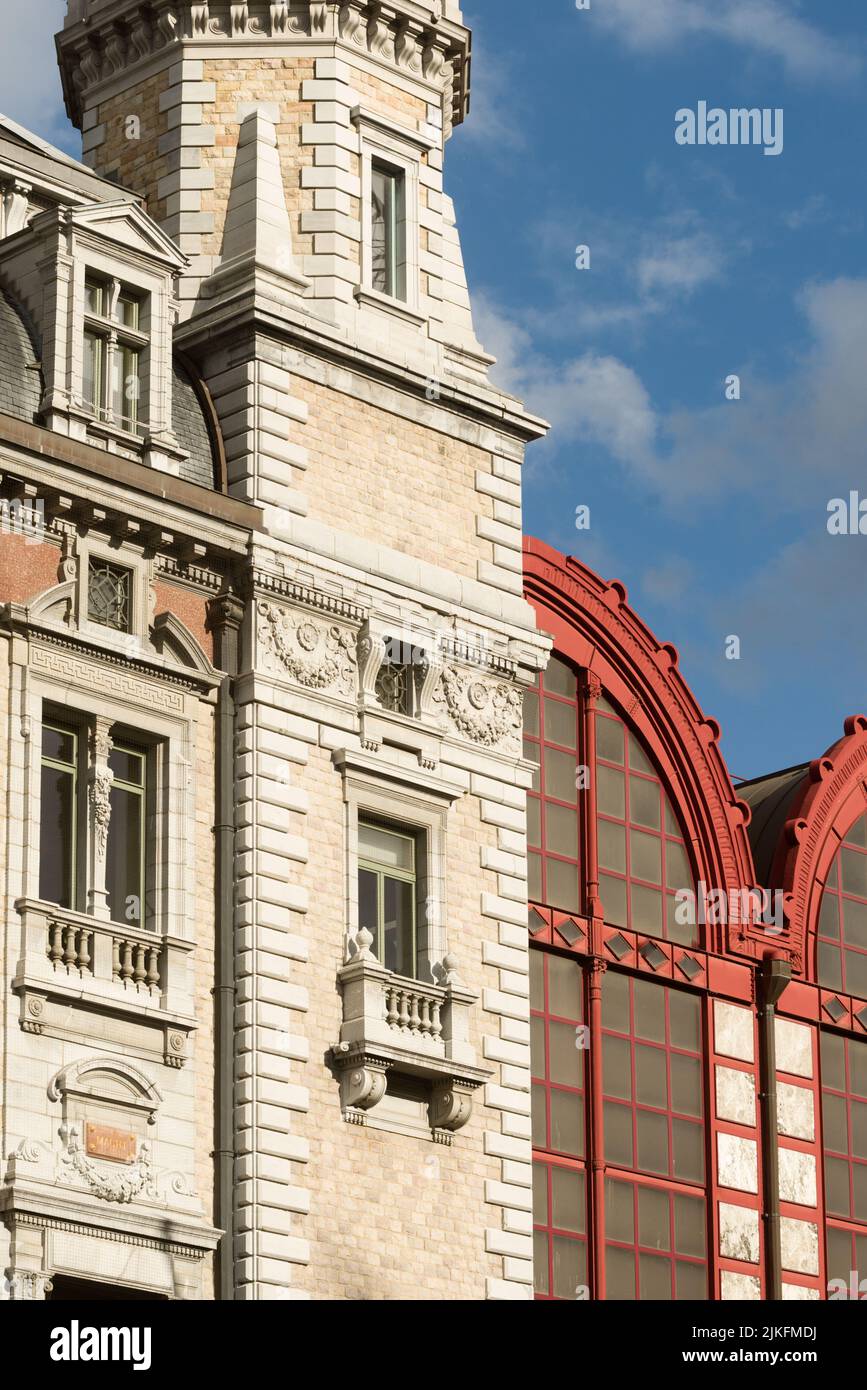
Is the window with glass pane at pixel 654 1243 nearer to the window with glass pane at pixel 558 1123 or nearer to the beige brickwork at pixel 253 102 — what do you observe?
the window with glass pane at pixel 558 1123

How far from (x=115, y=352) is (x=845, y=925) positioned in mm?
20780

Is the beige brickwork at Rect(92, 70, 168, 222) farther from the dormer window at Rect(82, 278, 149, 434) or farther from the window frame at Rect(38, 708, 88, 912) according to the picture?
the window frame at Rect(38, 708, 88, 912)

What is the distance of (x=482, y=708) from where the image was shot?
47.3m

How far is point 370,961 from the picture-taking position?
4353 cm

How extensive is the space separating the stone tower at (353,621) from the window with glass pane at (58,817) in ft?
8.30

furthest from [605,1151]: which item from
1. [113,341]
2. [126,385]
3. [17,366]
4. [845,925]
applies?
[17,366]

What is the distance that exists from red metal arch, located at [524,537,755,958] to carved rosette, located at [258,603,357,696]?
9.45 metres

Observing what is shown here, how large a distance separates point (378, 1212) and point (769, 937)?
Answer: 15756 mm

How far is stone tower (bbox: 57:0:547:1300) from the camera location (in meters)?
42.9

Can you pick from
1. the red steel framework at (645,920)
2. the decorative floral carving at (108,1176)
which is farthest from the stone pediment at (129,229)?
the decorative floral carving at (108,1176)

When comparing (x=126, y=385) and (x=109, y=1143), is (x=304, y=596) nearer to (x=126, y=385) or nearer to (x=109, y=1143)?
(x=126, y=385)

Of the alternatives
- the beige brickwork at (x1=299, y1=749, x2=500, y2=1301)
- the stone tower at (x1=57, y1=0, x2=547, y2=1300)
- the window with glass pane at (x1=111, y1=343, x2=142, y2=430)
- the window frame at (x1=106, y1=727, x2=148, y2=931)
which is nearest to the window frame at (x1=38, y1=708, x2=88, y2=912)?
the window frame at (x1=106, y1=727, x2=148, y2=931)
